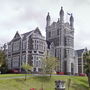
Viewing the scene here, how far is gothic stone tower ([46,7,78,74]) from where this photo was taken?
76.4 metres

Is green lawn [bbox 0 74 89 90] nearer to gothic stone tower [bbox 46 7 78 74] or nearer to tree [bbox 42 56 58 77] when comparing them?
tree [bbox 42 56 58 77]

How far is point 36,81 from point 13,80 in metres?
5.45

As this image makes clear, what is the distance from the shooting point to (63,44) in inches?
3056

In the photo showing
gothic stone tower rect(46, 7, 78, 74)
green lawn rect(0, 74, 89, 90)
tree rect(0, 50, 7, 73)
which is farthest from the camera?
gothic stone tower rect(46, 7, 78, 74)

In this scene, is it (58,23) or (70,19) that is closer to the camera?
(58,23)

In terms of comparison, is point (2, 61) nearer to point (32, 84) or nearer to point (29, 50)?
point (29, 50)

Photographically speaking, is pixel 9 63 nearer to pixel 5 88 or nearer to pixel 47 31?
pixel 47 31

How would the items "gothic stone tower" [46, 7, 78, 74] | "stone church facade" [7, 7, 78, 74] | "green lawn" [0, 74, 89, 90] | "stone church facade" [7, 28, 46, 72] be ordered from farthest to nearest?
"gothic stone tower" [46, 7, 78, 74] < "stone church facade" [7, 7, 78, 74] < "stone church facade" [7, 28, 46, 72] < "green lawn" [0, 74, 89, 90]

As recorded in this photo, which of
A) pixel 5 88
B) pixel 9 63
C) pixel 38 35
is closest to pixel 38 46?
pixel 38 35

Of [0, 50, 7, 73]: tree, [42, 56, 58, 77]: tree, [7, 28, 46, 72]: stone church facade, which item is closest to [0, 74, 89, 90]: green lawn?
[42, 56, 58, 77]: tree

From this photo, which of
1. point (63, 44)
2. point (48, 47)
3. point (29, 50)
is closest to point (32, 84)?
point (29, 50)

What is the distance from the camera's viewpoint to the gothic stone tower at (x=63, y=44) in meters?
76.4

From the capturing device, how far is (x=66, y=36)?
7806 centimetres

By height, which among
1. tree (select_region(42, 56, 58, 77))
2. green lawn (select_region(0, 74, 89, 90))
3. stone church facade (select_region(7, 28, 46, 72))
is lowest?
green lawn (select_region(0, 74, 89, 90))
